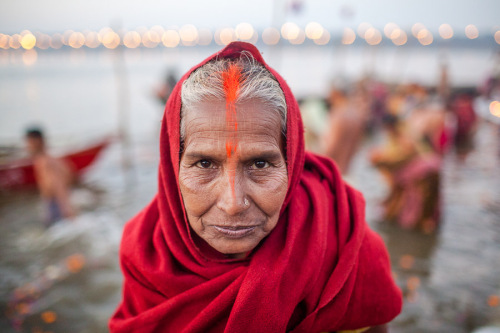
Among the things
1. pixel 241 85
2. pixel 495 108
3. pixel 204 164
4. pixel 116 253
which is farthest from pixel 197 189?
pixel 495 108

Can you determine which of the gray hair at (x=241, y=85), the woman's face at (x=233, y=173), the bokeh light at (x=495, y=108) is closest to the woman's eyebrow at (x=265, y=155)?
the woman's face at (x=233, y=173)

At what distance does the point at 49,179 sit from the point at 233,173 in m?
6.63

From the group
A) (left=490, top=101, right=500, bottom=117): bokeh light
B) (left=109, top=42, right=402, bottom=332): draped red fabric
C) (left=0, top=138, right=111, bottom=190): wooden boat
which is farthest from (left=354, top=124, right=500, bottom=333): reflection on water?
(left=490, top=101, right=500, bottom=117): bokeh light

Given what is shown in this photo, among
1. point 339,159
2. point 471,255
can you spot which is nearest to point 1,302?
point 339,159

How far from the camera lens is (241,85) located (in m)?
1.27

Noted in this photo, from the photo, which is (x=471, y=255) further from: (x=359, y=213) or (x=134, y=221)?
(x=134, y=221)

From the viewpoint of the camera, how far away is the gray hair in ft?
4.17

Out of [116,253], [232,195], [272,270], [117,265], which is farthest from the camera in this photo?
[116,253]

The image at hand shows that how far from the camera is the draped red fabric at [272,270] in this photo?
4.43 feet

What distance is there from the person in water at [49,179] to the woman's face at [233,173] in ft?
21.1

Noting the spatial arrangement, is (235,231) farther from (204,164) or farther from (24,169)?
(24,169)

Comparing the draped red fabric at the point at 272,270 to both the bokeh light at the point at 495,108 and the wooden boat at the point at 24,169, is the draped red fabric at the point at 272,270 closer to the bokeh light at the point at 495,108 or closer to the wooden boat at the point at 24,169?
the wooden boat at the point at 24,169

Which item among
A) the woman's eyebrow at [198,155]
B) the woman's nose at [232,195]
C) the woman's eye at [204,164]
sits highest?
the woman's eyebrow at [198,155]

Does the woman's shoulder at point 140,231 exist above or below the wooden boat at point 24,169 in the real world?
above
